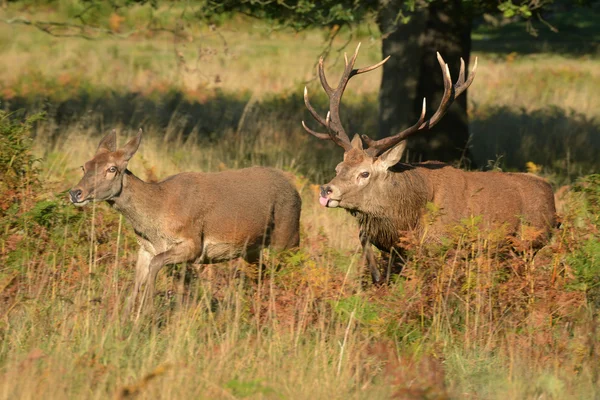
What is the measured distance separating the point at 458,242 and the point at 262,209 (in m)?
1.96

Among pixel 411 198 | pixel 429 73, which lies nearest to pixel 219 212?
pixel 411 198

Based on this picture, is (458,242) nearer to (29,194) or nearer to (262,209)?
(262,209)

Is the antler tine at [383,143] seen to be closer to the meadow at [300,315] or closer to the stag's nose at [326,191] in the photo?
the stag's nose at [326,191]

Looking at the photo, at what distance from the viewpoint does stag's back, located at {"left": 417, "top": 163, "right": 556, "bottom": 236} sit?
8.59 m

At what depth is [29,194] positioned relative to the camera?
8.77 metres

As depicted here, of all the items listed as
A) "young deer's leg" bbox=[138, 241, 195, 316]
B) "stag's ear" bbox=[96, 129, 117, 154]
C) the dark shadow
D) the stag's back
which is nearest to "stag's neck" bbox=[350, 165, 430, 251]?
the stag's back

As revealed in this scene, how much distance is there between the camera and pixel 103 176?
8.08 meters

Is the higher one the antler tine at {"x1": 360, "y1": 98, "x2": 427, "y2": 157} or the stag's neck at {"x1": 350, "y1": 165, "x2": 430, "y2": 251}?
the antler tine at {"x1": 360, "y1": 98, "x2": 427, "y2": 157}

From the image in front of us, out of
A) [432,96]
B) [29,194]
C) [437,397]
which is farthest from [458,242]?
[432,96]

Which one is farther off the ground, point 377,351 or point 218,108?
point 377,351

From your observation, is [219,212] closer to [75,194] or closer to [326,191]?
[326,191]

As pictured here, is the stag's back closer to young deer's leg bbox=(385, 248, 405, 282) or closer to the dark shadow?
young deer's leg bbox=(385, 248, 405, 282)

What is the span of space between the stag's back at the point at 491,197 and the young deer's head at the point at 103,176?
99.1 inches

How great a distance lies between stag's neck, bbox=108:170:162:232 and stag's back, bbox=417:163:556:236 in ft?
7.59
